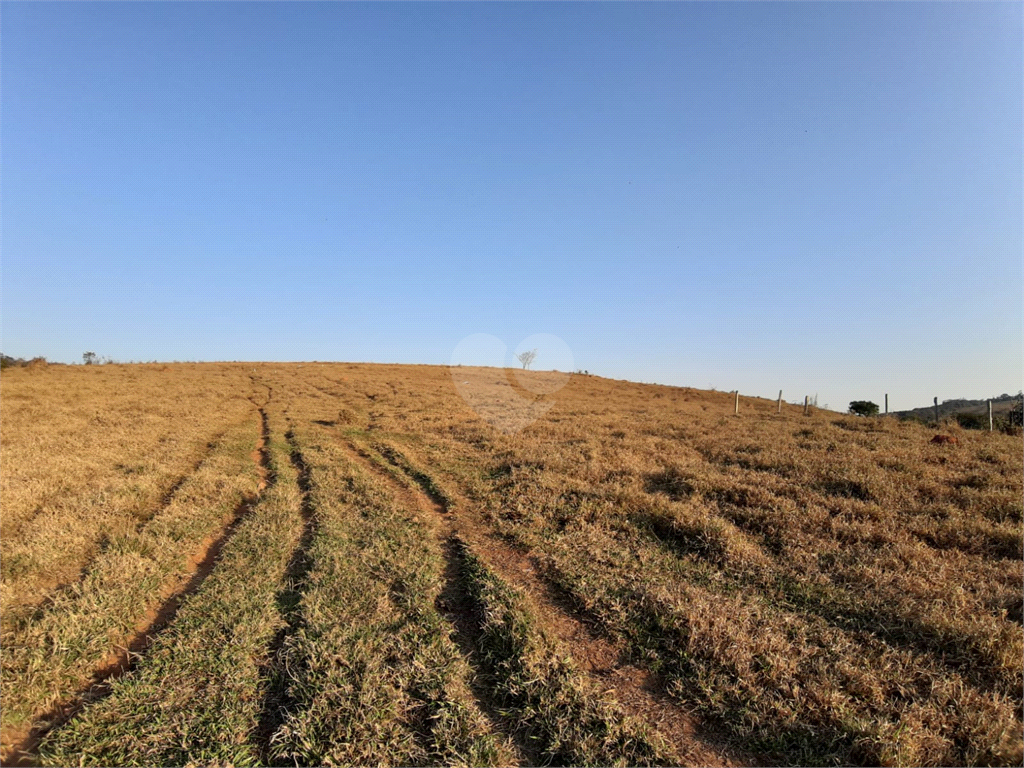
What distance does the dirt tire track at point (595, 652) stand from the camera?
11.7ft

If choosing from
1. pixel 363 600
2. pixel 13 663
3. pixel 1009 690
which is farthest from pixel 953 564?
pixel 13 663

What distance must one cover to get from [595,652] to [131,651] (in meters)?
4.24

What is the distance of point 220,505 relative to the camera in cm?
877

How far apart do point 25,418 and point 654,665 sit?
2266cm

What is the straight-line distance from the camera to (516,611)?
517 cm

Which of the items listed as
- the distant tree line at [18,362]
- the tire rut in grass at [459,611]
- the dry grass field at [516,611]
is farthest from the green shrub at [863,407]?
the distant tree line at [18,362]

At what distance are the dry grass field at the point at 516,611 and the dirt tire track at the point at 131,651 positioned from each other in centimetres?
2

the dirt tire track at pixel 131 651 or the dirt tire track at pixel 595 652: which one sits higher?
the dirt tire track at pixel 595 652

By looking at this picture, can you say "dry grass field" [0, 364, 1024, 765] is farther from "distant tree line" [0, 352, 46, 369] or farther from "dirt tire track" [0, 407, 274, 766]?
"distant tree line" [0, 352, 46, 369]

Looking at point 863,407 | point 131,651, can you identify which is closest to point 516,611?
point 131,651

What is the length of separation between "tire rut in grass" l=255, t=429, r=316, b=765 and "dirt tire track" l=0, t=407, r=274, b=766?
1016 mm

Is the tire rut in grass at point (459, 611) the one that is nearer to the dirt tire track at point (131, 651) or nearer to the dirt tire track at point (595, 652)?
the dirt tire track at point (595, 652)

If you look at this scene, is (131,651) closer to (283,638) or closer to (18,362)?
(283,638)

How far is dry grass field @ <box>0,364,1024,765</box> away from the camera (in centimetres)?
352
